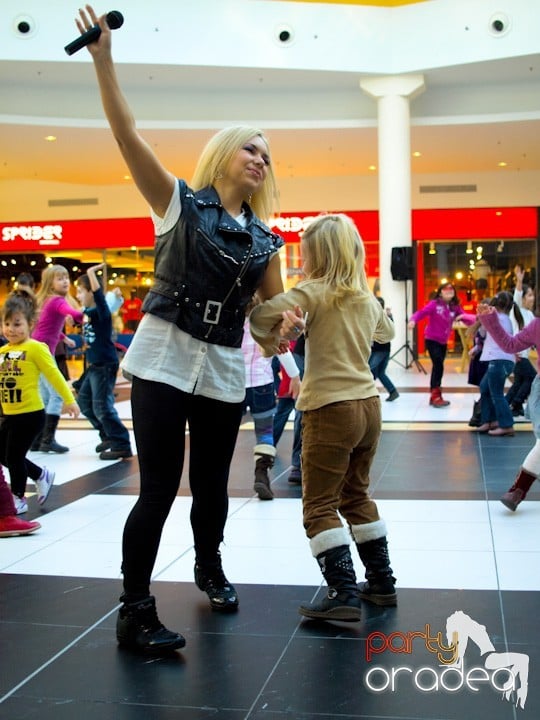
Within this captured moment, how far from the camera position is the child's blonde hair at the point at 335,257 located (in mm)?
3145

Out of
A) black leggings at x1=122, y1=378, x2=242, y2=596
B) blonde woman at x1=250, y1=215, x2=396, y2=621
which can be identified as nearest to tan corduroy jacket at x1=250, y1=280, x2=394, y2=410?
blonde woman at x1=250, y1=215, x2=396, y2=621

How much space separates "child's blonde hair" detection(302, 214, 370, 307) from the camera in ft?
10.3

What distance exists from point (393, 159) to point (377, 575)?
14158 millimetres

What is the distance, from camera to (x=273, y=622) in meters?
3.04

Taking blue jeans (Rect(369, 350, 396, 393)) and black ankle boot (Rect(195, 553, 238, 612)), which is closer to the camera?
black ankle boot (Rect(195, 553, 238, 612))

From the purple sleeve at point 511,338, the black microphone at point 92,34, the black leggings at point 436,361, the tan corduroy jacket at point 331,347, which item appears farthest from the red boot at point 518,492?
the black leggings at point 436,361

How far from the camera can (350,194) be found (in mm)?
22203

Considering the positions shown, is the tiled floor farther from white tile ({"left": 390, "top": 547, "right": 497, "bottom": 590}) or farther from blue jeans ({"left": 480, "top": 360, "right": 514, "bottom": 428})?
blue jeans ({"left": 480, "top": 360, "right": 514, "bottom": 428})

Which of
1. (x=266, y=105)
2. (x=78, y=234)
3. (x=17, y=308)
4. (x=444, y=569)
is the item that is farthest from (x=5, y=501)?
(x=78, y=234)

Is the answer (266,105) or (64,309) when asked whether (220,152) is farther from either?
(266,105)

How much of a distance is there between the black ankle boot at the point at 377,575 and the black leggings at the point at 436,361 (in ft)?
24.8

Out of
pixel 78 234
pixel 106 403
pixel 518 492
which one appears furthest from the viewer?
pixel 78 234

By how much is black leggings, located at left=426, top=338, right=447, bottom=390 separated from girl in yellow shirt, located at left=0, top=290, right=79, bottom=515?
21.3 feet

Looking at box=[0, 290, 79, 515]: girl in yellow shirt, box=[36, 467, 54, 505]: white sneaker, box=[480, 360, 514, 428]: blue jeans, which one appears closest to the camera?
box=[0, 290, 79, 515]: girl in yellow shirt
